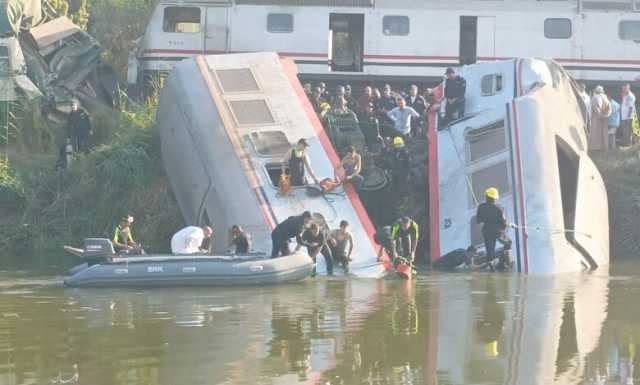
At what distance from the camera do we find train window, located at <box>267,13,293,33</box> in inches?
1149

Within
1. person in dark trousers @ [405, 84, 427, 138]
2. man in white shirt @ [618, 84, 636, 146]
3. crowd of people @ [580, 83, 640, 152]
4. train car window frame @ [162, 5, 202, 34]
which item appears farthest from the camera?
train car window frame @ [162, 5, 202, 34]

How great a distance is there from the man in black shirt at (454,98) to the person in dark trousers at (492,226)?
3.47 metres

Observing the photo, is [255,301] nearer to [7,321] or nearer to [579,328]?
[7,321]

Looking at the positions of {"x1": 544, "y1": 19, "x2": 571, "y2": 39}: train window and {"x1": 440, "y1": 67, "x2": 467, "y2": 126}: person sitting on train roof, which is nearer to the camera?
{"x1": 440, "y1": 67, "x2": 467, "y2": 126}: person sitting on train roof

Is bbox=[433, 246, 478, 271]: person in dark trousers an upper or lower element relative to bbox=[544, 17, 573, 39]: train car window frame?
lower

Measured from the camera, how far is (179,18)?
29.4m

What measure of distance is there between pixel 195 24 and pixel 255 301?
14332mm

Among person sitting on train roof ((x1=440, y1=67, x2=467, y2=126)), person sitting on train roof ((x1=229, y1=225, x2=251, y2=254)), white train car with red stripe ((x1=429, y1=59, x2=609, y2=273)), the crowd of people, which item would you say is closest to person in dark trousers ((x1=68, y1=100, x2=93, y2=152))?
white train car with red stripe ((x1=429, y1=59, x2=609, y2=273))

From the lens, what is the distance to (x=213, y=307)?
1600 cm

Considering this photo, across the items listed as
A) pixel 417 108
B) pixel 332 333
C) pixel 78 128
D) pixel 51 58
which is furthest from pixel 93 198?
pixel 332 333

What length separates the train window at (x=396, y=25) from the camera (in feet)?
95.8

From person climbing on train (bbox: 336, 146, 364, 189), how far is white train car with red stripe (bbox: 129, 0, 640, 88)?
7.68 metres

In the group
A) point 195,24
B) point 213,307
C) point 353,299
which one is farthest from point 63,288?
point 195,24

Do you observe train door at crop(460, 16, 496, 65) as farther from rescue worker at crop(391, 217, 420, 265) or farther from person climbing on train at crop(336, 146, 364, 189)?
rescue worker at crop(391, 217, 420, 265)
